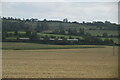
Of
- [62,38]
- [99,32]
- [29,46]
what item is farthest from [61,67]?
[99,32]

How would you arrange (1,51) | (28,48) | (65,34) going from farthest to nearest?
(65,34)
(28,48)
(1,51)

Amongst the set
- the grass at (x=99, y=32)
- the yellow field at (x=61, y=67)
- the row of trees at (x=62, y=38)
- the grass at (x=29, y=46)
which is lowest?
the yellow field at (x=61, y=67)

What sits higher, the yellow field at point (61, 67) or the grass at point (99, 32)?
the grass at point (99, 32)

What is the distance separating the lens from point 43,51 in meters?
36.6

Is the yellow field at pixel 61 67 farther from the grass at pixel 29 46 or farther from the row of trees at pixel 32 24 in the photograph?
the row of trees at pixel 32 24

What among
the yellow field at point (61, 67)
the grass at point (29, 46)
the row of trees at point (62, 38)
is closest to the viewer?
the yellow field at point (61, 67)

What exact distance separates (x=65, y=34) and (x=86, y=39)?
3461 millimetres

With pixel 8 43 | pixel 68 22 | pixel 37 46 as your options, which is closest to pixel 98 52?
pixel 68 22

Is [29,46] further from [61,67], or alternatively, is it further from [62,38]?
[61,67]

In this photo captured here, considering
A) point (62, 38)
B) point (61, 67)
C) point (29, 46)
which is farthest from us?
point (62, 38)

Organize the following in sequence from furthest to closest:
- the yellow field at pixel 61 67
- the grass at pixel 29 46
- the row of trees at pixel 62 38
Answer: the row of trees at pixel 62 38 < the grass at pixel 29 46 < the yellow field at pixel 61 67

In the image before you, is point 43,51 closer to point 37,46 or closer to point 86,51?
point 37,46

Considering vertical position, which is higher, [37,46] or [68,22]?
[68,22]

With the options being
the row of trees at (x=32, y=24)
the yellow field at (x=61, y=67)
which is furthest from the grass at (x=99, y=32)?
the yellow field at (x=61, y=67)
